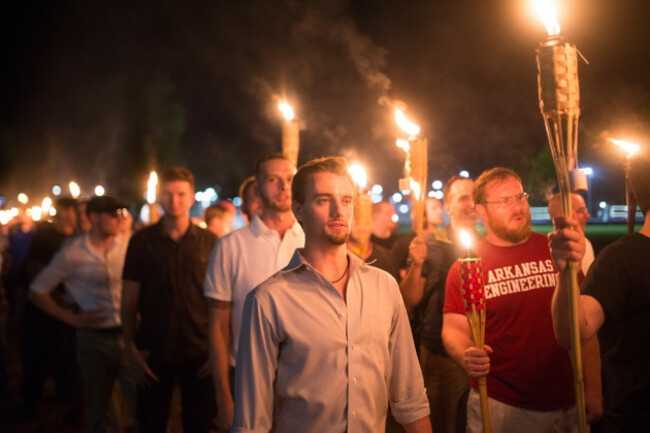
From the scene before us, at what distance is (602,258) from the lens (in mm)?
2953

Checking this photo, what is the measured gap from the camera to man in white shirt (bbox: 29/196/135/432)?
5133 millimetres

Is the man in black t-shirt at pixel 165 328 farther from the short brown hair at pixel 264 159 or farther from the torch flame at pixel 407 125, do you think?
the torch flame at pixel 407 125

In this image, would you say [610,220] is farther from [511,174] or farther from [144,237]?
[144,237]

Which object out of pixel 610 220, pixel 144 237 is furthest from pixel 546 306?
pixel 610 220

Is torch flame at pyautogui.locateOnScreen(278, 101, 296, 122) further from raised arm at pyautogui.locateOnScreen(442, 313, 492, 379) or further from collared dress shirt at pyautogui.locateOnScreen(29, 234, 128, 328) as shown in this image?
collared dress shirt at pyautogui.locateOnScreen(29, 234, 128, 328)

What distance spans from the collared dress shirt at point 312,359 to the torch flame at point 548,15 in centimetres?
149

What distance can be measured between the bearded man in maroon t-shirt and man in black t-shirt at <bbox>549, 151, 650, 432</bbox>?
38cm

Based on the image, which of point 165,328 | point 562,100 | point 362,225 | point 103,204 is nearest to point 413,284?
point 362,225

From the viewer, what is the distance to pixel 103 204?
563 cm

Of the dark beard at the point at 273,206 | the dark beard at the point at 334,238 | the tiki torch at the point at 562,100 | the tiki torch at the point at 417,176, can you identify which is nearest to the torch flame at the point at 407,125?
the tiki torch at the point at 417,176

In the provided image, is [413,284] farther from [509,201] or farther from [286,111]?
[286,111]

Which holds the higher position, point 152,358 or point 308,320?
point 308,320

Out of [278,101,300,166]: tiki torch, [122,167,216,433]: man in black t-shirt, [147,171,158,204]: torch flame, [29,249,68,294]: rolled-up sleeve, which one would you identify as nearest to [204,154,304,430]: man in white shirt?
[278,101,300,166]: tiki torch

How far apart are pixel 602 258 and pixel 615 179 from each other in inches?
287
